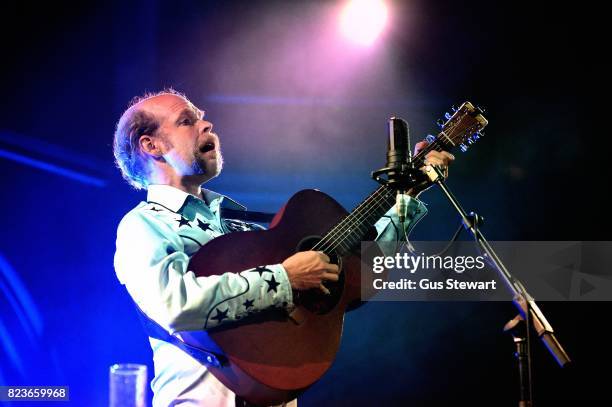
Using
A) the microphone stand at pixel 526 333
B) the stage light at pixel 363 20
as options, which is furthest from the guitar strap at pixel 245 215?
the stage light at pixel 363 20

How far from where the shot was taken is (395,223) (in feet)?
8.68

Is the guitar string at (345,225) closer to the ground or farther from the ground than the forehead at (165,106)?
closer to the ground

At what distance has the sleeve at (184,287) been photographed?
81.0 inches

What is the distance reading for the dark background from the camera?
3295 mm

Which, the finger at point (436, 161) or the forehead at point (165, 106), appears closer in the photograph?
the finger at point (436, 161)

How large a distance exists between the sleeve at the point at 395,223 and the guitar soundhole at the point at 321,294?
0.32 metres

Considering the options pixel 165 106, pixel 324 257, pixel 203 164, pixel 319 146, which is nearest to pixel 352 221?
pixel 324 257

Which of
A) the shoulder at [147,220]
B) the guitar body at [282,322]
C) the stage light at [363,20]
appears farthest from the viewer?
the stage light at [363,20]

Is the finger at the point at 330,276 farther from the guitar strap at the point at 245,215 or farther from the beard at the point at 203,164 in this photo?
the beard at the point at 203,164

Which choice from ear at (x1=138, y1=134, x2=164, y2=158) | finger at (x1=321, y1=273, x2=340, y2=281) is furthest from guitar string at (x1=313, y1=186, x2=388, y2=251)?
ear at (x1=138, y1=134, x2=164, y2=158)

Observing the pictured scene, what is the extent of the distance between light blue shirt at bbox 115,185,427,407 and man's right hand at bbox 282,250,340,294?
0.04 metres

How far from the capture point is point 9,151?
3.36 meters

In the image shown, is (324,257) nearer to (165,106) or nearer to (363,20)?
(165,106)

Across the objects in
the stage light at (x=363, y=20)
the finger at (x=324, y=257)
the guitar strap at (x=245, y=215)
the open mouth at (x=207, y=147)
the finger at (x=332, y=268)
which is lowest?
the finger at (x=332, y=268)
